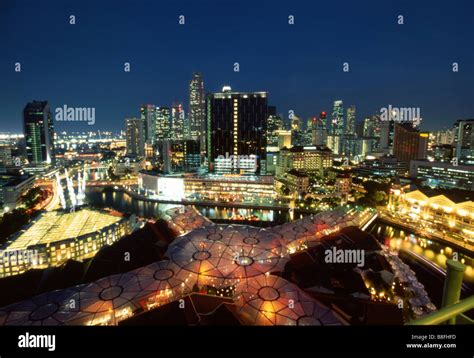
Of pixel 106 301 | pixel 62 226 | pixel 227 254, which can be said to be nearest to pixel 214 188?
pixel 62 226

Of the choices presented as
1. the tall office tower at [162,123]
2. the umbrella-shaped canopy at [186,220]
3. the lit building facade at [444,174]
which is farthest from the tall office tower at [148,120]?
the umbrella-shaped canopy at [186,220]

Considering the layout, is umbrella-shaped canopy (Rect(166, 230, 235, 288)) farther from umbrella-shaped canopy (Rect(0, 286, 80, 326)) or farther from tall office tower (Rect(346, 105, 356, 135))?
tall office tower (Rect(346, 105, 356, 135))

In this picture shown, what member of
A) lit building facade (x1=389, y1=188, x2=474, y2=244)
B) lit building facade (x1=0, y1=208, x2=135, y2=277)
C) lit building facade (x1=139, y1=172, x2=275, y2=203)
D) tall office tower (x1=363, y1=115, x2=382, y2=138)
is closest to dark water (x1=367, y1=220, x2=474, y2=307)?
lit building facade (x1=389, y1=188, x2=474, y2=244)

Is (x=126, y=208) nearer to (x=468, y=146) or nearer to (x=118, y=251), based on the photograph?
(x=118, y=251)

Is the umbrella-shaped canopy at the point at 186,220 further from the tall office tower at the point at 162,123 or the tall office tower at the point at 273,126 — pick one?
the tall office tower at the point at 162,123

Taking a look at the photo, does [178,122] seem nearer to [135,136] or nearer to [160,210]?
[135,136]

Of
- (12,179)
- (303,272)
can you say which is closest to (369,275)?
(303,272)
